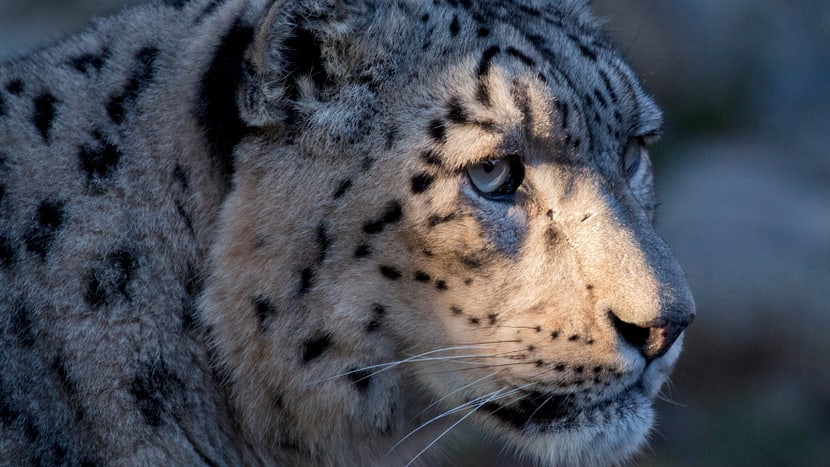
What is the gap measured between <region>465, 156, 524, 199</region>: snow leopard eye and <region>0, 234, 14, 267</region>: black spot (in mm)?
1413

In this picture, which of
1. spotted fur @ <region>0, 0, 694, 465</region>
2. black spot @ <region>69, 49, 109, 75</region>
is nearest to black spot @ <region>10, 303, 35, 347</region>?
spotted fur @ <region>0, 0, 694, 465</region>

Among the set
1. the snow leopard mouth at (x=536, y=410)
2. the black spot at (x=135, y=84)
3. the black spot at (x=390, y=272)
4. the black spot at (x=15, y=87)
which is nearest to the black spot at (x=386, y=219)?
the black spot at (x=390, y=272)

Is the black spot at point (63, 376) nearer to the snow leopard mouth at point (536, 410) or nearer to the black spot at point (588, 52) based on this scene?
the snow leopard mouth at point (536, 410)

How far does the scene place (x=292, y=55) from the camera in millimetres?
3301

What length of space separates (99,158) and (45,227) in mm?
270

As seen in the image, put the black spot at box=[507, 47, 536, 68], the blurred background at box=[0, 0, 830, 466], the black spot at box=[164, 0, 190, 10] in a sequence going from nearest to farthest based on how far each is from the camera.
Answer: the black spot at box=[507, 47, 536, 68] < the black spot at box=[164, 0, 190, 10] < the blurred background at box=[0, 0, 830, 466]

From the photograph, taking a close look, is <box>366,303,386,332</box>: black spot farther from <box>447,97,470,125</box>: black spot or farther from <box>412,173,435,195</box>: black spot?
<box>447,97,470,125</box>: black spot

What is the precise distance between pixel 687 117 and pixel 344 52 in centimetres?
893

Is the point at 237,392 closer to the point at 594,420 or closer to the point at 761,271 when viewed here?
the point at 594,420

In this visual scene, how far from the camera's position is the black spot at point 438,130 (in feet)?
10.8

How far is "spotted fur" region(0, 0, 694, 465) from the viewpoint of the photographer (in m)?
3.16

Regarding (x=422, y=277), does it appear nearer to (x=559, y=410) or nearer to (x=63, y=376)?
(x=559, y=410)

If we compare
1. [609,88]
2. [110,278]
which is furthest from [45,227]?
[609,88]

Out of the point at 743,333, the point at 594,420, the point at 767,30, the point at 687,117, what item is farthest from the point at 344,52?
the point at 767,30
